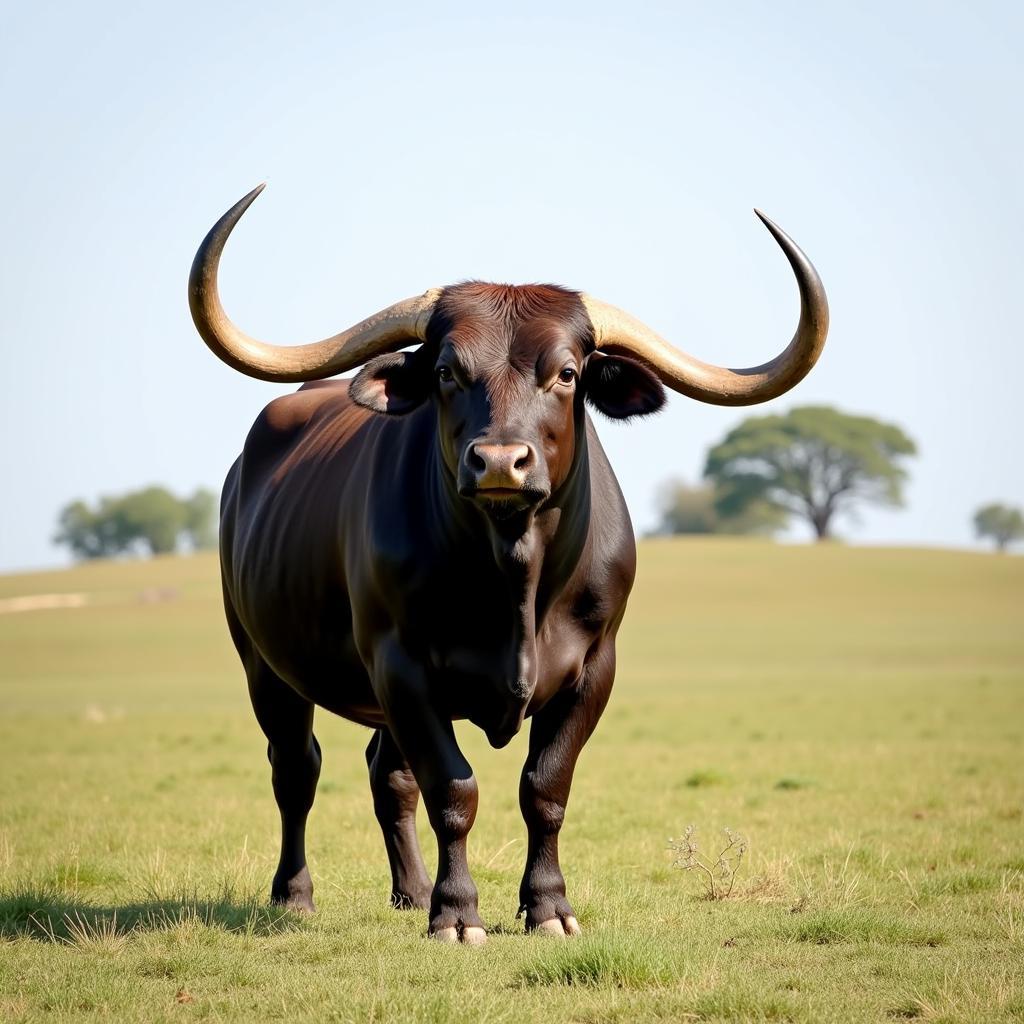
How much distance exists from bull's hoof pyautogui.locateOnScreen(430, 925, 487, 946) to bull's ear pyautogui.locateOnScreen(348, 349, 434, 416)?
2.37 m

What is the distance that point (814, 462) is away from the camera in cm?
10475

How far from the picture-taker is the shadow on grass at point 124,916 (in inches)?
289

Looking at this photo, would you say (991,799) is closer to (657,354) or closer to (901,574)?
(657,354)

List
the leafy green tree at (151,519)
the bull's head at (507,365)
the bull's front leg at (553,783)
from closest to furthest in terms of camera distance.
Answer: the bull's head at (507,365)
the bull's front leg at (553,783)
the leafy green tree at (151,519)

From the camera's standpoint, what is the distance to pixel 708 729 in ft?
80.4

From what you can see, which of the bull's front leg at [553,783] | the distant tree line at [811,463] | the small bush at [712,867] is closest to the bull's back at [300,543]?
the bull's front leg at [553,783]


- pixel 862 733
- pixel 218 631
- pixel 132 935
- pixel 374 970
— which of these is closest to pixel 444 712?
pixel 374 970

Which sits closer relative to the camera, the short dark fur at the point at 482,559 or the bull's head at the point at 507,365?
the bull's head at the point at 507,365

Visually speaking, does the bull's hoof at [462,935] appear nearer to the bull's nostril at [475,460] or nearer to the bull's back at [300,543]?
the bull's back at [300,543]

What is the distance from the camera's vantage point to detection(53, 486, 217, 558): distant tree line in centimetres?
14075

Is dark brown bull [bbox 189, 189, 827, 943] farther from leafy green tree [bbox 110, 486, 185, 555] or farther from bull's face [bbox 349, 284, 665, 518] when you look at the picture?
leafy green tree [bbox 110, 486, 185, 555]

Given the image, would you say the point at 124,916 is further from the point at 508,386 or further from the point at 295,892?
the point at 508,386

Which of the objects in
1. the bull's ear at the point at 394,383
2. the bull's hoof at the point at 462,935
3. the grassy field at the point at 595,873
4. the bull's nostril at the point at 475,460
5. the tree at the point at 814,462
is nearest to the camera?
the grassy field at the point at 595,873

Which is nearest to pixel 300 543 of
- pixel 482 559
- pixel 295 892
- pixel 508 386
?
pixel 482 559
